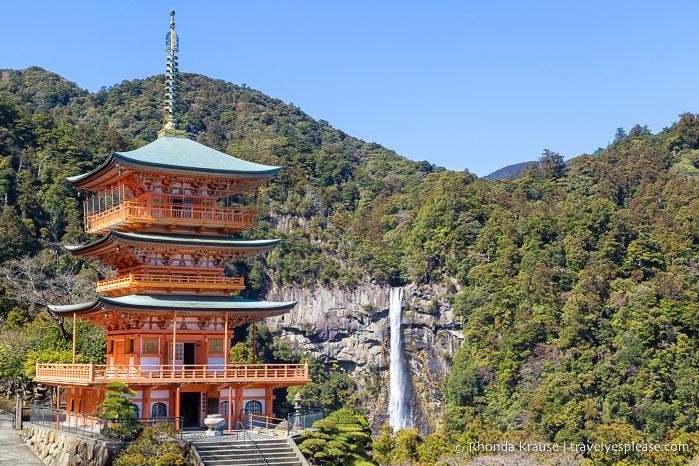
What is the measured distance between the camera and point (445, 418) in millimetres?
69750

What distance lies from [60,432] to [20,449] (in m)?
2.86

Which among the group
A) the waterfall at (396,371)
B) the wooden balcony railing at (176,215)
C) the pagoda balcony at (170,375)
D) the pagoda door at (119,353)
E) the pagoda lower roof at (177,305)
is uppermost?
the wooden balcony railing at (176,215)

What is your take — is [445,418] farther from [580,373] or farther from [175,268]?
[175,268]

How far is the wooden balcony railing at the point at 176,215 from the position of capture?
112 ft

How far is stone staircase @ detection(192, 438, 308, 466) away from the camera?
2852 cm

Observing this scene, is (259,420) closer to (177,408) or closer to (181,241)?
(177,408)

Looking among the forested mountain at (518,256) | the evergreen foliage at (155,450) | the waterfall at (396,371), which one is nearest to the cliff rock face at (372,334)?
the waterfall at (396,371)

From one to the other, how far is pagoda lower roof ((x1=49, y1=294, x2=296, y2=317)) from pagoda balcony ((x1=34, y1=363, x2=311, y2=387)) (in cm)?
178

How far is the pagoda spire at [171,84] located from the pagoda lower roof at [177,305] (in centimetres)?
684

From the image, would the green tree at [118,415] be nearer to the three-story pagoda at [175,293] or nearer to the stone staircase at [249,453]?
the stone staircase at [249,453]

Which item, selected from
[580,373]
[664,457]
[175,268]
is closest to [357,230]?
[580,373]

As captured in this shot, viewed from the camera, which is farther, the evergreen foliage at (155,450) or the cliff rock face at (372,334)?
the cliff rock face at (372,334)

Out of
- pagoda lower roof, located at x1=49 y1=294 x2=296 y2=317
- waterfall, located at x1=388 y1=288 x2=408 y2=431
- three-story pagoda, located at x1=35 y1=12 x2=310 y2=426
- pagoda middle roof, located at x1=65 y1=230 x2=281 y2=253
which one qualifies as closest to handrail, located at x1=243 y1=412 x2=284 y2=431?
three-story pagoda, located at x1=35 y1=12 x2=310 y2=426

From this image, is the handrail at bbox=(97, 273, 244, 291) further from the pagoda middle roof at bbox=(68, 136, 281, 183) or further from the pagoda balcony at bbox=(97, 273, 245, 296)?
the pagoda middle roof at bbox=(68, 136, 281, 183)
